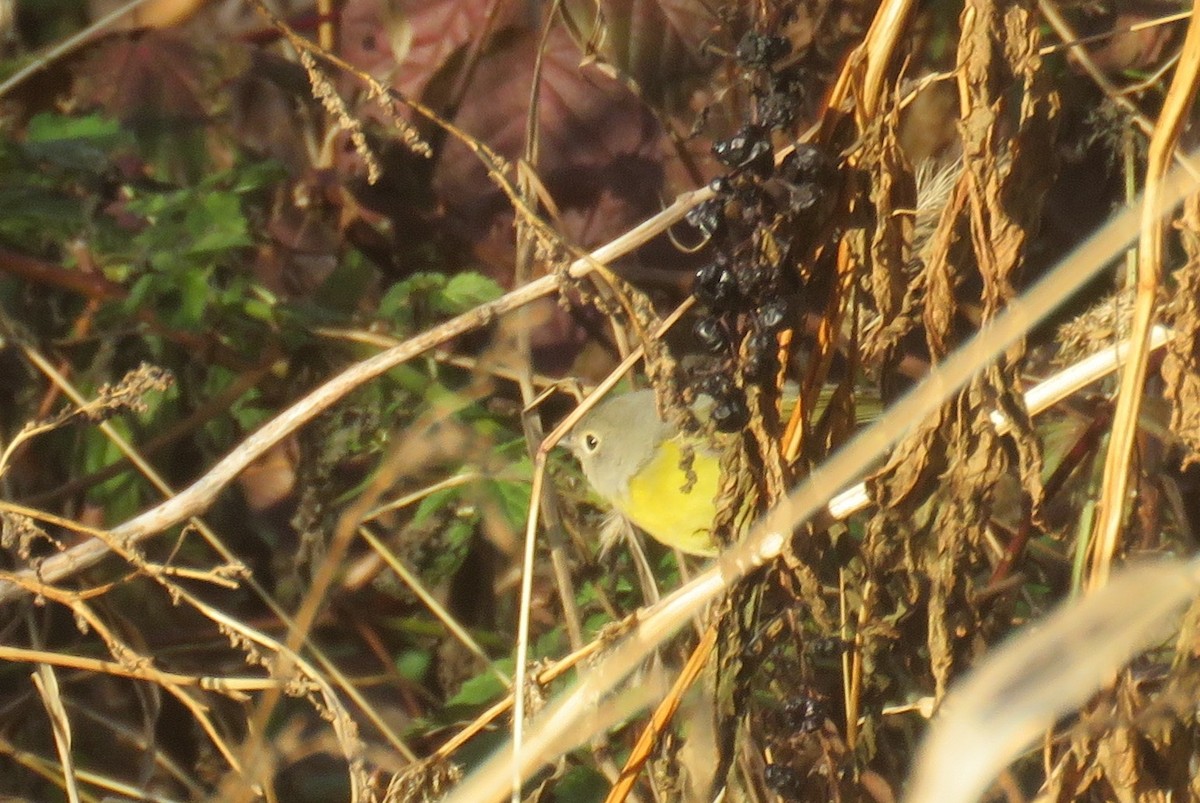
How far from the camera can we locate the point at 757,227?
171 centimetres

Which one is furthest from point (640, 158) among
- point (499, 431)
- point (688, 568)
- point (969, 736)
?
point (969, 736)

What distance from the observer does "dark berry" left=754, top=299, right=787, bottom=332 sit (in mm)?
1681

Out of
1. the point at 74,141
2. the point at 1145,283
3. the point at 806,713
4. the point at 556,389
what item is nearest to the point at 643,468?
the point at 556,389

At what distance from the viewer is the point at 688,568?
316 centimetres

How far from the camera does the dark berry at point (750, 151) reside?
1.67 meters

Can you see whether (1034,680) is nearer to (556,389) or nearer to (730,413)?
(730,413)

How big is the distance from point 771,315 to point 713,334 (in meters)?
0.09

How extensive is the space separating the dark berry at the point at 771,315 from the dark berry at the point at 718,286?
4 centimetres

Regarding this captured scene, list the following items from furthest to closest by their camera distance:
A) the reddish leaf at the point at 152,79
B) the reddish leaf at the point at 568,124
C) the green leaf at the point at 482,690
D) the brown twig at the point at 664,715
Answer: the reddish leaf at the point at 152,79 → the reddish leaf at the point at 568,124 → the green leaf at the point at 482,690 → the brown twig at the point at 664,715

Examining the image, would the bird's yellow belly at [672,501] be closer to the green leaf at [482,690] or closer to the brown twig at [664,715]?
the green leaf at [482,690]

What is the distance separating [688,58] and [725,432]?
1826 millimetres

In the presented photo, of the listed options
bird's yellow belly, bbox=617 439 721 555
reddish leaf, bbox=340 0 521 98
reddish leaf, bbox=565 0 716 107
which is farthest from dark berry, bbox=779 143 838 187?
reddish leaf, bbox=340 0 521 98

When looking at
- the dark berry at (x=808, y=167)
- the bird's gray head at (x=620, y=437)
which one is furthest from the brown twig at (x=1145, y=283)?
the bird's gray head at (x=620, y=437)

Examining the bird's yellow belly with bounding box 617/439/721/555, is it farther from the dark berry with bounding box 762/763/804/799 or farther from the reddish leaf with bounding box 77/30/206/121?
the reddish leaf with bounding box 77/30/206/121
